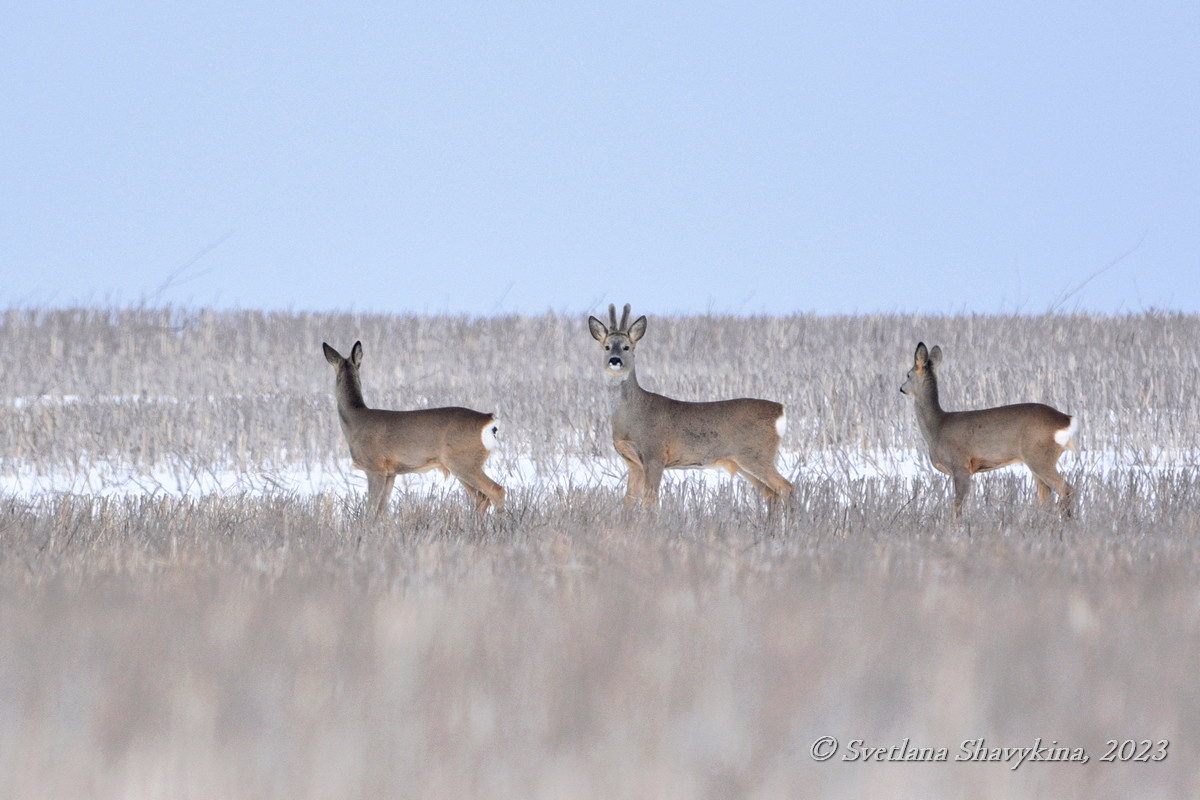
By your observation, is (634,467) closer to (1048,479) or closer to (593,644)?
(1048,479)

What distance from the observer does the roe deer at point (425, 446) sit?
8195mm

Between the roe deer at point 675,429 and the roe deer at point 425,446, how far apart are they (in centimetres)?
88

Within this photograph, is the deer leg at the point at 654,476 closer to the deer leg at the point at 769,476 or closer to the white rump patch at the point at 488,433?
the deer leg at the point at 769,476

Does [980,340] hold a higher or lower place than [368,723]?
higher

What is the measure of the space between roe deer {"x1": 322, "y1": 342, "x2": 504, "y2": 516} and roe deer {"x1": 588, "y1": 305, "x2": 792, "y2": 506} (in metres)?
0.88

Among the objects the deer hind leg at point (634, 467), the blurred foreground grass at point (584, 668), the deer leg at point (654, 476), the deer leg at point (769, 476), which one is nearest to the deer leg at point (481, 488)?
the deer hind leg at point (634, 467)

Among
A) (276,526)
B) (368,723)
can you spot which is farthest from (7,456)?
(368,723)

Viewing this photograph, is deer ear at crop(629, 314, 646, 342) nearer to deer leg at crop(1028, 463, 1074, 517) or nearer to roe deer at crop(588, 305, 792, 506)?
roe deer at crop(588, 305, 792, 506)

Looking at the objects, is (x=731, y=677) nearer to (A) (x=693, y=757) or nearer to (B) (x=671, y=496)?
(A) (x=693, y=757)

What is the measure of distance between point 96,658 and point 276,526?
3153 millimetres

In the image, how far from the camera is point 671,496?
8.14 m

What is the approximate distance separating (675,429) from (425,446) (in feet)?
5.32

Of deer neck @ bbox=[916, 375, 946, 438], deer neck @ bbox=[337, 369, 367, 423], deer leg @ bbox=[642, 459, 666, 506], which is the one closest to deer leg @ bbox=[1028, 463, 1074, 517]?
deer neck @ bbox=[916, 375, 946, 438]

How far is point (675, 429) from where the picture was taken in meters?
8.48
